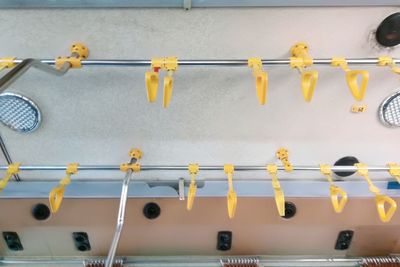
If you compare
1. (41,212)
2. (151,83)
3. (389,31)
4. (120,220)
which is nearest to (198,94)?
(151,83)

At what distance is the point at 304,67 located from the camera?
734 millimetres

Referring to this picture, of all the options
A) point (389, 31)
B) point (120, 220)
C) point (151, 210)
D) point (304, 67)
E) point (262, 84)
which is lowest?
point (120, 220)

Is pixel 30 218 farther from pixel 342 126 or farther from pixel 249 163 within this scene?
pixel 342 126

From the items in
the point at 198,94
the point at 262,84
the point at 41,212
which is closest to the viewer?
the point at 262,84

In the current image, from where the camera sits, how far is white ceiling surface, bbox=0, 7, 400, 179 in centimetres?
78

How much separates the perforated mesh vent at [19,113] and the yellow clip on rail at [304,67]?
32.8 inches

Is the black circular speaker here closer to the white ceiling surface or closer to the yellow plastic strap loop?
the white ceiling surface

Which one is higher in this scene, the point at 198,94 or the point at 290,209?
the point at 198,94

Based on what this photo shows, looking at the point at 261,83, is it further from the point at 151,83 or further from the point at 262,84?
the point at 151,83

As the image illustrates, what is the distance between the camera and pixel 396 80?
889 mm

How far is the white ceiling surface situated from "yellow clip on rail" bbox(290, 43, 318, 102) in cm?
3

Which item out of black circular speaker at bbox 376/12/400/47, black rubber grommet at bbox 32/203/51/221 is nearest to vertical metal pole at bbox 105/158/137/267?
black rubber grommet at bbox 32/203/51/221

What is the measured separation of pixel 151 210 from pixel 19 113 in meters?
0.59

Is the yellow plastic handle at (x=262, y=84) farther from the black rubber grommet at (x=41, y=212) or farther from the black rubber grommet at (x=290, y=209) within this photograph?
the black rubber grommet at (x=41, y=212)
